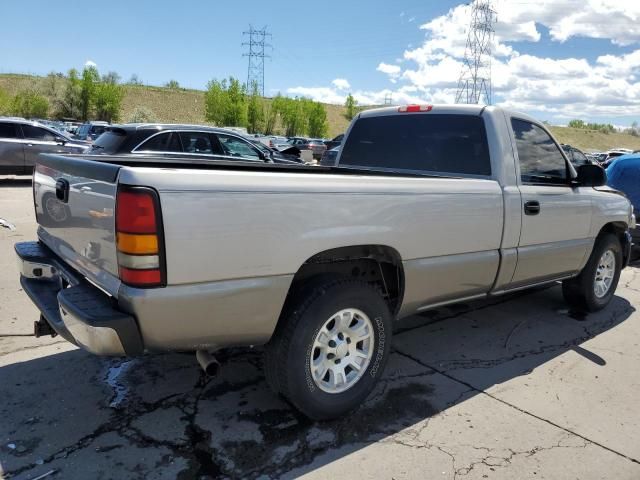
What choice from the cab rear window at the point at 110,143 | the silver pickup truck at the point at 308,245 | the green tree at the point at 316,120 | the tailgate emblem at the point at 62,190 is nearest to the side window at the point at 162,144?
the cab rear window at the point at 110,143

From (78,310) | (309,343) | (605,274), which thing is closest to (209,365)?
(309,343)

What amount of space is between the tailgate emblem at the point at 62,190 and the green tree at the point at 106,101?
3007 inches

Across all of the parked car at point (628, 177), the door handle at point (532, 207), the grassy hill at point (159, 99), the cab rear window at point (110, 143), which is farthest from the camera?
the grassy hill at point (159, 99)

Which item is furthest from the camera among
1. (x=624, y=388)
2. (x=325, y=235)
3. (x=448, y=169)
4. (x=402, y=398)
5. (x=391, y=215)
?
(x=448, y=169)

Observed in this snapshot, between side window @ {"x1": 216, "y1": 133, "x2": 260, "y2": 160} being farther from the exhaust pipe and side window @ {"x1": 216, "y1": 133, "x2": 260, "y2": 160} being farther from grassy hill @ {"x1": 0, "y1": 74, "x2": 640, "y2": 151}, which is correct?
grassy hill @ {"x1": 0, "y1": 74, "x2": 640, "y2": 151}

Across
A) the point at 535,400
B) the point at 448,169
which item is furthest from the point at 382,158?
the point at 535,400

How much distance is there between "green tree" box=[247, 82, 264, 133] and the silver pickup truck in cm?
7621

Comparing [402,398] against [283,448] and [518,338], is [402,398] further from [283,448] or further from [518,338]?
[518,338]

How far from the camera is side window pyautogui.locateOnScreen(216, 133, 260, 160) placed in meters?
10.2

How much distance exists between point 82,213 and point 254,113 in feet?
262

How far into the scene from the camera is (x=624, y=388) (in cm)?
398

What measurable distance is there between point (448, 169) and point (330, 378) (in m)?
2.09

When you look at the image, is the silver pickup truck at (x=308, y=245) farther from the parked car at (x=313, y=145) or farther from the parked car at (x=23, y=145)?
the parked car at (x=313, y=145)

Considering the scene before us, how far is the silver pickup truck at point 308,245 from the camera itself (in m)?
2.47
